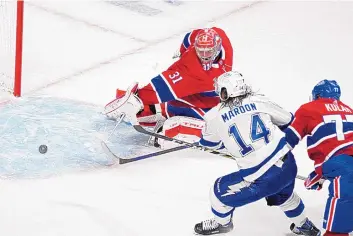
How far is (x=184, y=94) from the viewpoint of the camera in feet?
17.3

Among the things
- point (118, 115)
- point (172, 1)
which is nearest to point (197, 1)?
point (172, 1)

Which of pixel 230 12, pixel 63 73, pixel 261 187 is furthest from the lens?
pixel 230 12

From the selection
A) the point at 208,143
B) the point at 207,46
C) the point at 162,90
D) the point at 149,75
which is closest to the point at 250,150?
the point at 208,143

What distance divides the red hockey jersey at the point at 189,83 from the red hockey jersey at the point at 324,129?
0.93 metres

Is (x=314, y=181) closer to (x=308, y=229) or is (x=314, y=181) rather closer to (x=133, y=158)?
(x=308, y=229)

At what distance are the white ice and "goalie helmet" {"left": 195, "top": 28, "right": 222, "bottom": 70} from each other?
52 centimetres

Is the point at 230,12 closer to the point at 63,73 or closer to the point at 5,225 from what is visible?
the point at 63,73

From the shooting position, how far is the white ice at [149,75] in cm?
472

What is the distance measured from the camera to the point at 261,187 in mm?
4391

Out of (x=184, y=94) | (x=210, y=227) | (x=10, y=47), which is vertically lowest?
(x=210, y=227)

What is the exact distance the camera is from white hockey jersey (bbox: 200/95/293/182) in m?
4.38

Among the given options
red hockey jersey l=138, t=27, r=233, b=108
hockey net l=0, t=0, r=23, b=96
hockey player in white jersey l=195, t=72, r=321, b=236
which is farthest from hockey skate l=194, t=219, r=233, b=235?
hockey net l=0, t=0, r=23, b=96

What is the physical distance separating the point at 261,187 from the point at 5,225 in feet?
3.92

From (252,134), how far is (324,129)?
315 mm
